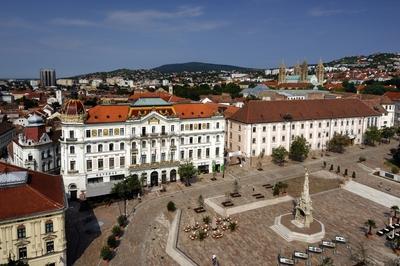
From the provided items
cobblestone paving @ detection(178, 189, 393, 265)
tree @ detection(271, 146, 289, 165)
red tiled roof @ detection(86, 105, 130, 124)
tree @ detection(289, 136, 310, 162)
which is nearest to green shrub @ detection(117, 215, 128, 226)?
cobblestone paving @ detection(178, 189, 393, 265)

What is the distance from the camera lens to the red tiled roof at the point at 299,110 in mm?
87188

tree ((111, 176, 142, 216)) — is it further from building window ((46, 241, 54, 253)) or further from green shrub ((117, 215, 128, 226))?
building window ((46, 241, 54, 253))

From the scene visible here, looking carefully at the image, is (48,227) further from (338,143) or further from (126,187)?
(338,143)

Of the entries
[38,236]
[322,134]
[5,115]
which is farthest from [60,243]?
[5,115]

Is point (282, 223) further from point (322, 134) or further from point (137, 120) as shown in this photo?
point (322, 134)

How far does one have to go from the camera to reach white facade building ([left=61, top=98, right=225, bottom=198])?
6281 centimetres

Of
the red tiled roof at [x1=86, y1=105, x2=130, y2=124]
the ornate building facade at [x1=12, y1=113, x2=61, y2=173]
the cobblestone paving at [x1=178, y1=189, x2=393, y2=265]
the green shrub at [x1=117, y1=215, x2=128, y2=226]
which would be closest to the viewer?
the cobblestone paving at [x1=178, y1=189, x2=393, y2=265]

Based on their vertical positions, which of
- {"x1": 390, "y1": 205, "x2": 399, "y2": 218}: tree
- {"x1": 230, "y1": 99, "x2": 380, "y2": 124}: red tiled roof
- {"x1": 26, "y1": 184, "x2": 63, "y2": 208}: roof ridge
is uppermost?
{"x1": 230, "y1": 99, "x2": 380, "y2": 124}: red tiled roof

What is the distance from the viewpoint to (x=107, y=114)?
218 feet

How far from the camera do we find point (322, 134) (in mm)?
95312

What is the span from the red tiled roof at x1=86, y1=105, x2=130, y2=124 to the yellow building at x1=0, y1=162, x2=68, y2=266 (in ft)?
81.1

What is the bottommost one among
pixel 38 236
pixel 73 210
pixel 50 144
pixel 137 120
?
pixel 73 210

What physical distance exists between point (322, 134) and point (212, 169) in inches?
1405

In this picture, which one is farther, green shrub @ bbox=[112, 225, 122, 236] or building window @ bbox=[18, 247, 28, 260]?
green shrub @ bbox=[112, 225, 122, 236]
